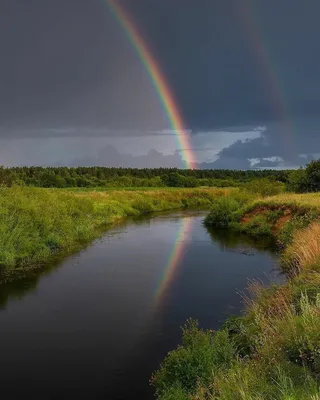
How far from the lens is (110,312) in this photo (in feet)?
50.2

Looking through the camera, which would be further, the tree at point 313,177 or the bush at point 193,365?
the tree at point 313,177

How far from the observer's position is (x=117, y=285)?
18969 millimetres

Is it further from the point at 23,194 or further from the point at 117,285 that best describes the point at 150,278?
the point at 23,194

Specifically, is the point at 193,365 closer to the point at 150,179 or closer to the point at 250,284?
the point at 250,284

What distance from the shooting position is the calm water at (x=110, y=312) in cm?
1038

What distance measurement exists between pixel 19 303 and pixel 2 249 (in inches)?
218

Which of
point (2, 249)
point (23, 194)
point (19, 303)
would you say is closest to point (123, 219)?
point (23, 194)

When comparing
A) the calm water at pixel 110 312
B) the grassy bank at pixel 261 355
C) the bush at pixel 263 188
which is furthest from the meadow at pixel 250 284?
the calm water at pixel 110 312

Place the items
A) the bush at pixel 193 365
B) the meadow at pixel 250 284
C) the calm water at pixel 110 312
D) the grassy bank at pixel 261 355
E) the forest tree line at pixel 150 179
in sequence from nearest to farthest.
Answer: the grassy bank at pixel 261 355 → the meadow at pixel 250 284 → the bush at pixel 193 365 → the calm water at pixel 110 312 → the forest tree line at pixel 150 179

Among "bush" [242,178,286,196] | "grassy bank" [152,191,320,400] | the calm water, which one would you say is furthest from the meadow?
the calm water

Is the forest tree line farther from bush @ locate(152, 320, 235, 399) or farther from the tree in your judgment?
bush @ locate(152, 320, 235, 399)

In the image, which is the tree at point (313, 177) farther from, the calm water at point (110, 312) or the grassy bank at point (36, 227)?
the grassy bank at point (36, 227)

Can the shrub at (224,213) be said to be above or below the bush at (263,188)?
below

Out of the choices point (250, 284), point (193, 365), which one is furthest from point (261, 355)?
point (250, 284)
